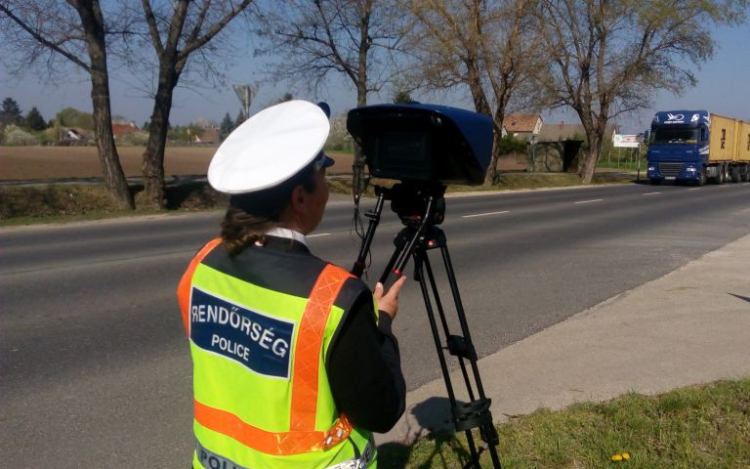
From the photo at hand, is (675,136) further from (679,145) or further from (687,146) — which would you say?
(687,146)

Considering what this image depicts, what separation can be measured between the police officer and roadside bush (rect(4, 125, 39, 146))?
64.7m

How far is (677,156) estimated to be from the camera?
32.9 metres

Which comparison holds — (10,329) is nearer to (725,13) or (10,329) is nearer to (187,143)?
(725,13)

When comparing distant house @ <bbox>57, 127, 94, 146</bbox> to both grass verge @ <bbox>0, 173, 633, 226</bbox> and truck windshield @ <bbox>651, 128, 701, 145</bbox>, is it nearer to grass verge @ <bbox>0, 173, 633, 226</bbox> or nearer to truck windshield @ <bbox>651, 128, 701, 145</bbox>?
grass verge @ <bbox>0, 173, 633, 226</bbox>

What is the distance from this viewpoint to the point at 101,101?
704 inches

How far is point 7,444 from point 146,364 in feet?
4.64

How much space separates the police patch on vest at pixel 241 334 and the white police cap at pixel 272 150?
0.97 ft

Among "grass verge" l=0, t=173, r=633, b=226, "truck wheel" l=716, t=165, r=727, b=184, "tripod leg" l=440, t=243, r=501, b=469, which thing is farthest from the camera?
"truck wheel" l=716, t=165, r=727, b=184

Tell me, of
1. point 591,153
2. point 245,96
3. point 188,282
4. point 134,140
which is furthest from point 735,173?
point 134,140

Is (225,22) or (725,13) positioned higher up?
(725,13)

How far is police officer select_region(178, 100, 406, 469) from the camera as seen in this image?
161 cm

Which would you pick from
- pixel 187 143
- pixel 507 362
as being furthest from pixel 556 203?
pixel 187 143

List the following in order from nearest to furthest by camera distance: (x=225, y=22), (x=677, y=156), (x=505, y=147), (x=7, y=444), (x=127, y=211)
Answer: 1. (x=7, y=444)
2. (x=127, y=211)
3. (x=225, y=22)
4. (x=677, y=156)
5. (x=505, y=147)

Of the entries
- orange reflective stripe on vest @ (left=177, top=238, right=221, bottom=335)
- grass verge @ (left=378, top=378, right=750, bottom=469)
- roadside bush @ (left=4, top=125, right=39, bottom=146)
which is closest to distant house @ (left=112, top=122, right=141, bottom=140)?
roadside bush @ (left=4, top=125, right=39, bottom=146)
